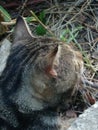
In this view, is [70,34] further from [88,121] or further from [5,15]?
[88,121]

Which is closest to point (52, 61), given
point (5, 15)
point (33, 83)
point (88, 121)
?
point (33, 83)

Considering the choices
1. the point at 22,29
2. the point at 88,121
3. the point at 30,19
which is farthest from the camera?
the point at 30,19

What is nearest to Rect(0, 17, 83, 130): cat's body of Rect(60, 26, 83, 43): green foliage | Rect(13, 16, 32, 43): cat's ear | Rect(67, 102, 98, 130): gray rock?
Rect(13, 16, 32, 43): cat's ear

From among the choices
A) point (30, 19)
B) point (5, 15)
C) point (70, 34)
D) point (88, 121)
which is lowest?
point (70, 34)

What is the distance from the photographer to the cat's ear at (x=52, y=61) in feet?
8.09

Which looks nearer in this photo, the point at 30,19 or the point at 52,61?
the point at 52,61

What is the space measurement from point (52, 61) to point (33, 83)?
0.82 feet

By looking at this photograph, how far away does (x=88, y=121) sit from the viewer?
10.6 feet

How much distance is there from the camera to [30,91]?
2.77 m

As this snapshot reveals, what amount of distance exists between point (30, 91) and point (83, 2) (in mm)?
2007

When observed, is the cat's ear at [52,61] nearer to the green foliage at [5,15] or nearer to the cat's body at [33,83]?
the cat's body at [33,83]

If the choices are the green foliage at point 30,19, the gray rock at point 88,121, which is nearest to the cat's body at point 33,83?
the gray rock at point 88,121

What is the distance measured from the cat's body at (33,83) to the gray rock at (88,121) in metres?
0.25

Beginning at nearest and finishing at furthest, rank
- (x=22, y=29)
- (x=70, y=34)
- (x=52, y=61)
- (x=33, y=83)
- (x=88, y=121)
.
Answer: (x=52, y=61), (x=33, y=83), (x=22, y=29), (x=88, y=121), (x=70, y=34)
